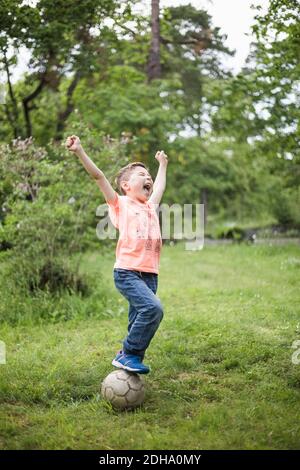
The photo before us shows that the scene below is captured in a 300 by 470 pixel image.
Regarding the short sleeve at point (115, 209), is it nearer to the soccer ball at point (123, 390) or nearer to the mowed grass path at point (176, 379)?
the soccer ball at point (123, 390)

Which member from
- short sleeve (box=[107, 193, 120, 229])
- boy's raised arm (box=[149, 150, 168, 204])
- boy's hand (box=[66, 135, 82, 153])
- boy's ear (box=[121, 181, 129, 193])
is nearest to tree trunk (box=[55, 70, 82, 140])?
boy's raised arm (box=[149, 150, 168, 204])

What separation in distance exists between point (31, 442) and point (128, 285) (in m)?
1.37

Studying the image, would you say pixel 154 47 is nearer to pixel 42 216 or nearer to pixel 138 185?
pixel 42 216

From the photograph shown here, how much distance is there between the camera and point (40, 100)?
15250 millimetres

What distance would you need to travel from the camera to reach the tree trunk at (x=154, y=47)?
13.8m

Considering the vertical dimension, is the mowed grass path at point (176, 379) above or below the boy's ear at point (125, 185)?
below

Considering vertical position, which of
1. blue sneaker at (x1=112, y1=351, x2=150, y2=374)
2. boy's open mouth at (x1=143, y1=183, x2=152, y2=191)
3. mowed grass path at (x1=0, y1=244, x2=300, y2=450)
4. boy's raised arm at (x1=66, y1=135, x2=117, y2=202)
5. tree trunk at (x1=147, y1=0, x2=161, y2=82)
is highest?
tree trunk at (x1=147, y1=0, x2=161, y2=82)

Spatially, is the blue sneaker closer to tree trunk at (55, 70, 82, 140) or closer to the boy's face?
the boy's face

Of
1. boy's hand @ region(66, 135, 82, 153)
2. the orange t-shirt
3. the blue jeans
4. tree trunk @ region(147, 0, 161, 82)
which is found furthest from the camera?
tree trunk @ region(147, 0, 161, 82)

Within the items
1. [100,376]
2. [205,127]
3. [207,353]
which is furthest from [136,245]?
[205,127]

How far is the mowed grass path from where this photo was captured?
11.9 ft

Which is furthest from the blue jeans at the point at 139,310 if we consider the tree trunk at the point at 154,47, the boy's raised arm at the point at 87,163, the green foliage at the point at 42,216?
the tree trunk at the point at 154,47

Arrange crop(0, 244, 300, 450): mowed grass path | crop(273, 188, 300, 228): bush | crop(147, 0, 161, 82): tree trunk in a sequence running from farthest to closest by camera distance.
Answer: crop(273, 188, 300, 228): bush, crop(147, 0, 161, 82): tree trunk, crop(0, 244, 300, 450): mowed grass path

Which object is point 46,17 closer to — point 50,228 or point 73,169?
point 73,169
